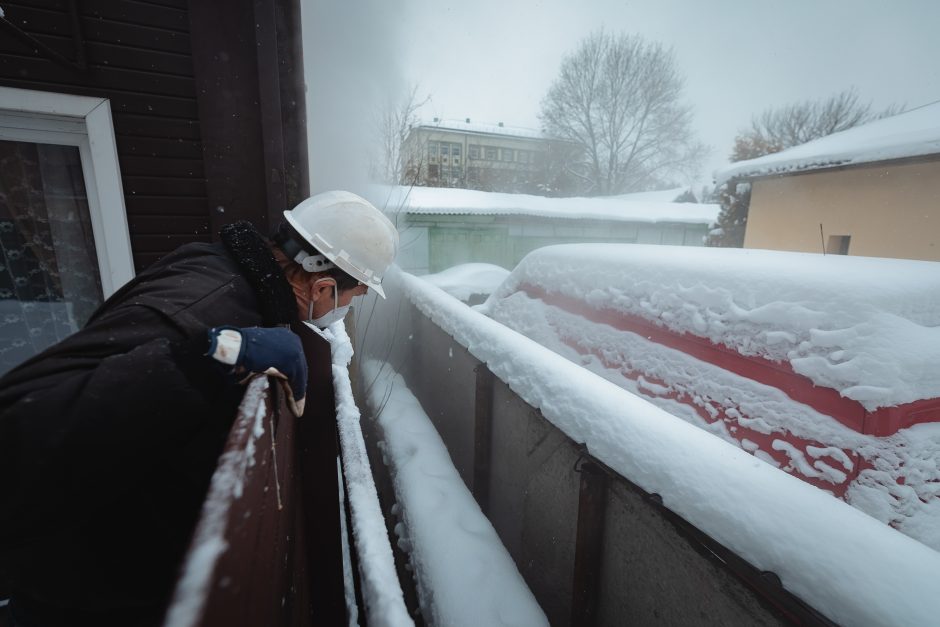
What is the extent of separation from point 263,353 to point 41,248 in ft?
9.85

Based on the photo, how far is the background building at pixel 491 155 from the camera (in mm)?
33344

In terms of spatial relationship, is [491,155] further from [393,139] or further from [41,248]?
[41,248]

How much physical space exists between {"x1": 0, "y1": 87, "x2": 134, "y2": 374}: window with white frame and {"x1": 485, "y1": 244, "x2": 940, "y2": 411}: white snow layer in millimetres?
4213

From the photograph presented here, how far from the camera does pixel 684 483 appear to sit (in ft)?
4.12

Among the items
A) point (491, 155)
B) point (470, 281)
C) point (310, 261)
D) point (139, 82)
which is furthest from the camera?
point (491, 155)

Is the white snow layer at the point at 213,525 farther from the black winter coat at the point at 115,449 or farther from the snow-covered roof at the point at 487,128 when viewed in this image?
the snow-covered roof at the point at 487,128

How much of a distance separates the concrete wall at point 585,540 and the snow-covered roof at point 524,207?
10327 mm

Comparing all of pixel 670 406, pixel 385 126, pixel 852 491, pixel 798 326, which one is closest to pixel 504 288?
pixel 670 406

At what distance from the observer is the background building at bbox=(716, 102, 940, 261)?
784cm

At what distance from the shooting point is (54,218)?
2.82 metres

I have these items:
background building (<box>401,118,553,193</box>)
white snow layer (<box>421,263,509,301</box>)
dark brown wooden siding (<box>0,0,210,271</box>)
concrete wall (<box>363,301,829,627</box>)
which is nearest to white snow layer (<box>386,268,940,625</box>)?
concrete wall (<box>363,301,829,627</box>)

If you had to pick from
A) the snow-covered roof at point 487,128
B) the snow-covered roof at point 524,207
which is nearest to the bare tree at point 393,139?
the snow-covered roof at point 524,207

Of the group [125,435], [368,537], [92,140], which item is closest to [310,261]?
[125,435]

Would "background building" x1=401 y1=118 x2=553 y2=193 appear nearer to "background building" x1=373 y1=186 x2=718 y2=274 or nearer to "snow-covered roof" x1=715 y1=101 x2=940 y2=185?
"background building" x1=373 y1=186 x2=718 y2=274
